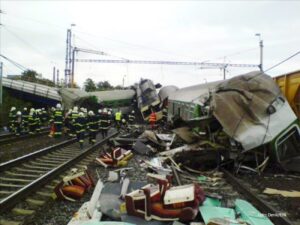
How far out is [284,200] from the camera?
6867 mm

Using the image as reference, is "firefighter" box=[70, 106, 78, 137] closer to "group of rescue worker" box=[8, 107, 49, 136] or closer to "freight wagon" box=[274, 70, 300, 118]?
"group of rescue worker" box=[8, 107, 49, 136]

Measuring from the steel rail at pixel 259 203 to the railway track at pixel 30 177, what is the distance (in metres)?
3.48

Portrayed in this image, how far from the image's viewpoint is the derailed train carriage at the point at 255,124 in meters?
9.15

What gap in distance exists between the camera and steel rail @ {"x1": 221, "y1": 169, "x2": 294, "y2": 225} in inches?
211

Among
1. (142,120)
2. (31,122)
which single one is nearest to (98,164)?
(31,122)

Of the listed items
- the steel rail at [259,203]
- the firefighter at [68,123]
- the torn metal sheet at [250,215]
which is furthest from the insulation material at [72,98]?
the torn metal sheet at [250,215]

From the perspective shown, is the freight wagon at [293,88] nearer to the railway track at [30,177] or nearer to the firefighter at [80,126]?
the railway track at [30,177]

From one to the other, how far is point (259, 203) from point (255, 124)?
10.4 feet

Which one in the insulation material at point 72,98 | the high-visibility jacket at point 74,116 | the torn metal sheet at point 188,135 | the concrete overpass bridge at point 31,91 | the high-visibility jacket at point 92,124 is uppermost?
the concrete overpass bridge at point 31,91

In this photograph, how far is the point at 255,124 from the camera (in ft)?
30.6

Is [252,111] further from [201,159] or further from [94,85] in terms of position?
[94,85]

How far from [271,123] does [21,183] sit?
5.55 m

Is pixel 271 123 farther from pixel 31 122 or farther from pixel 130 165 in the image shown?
pixel 31 122

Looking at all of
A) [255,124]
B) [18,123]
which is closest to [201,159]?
[255,124]
